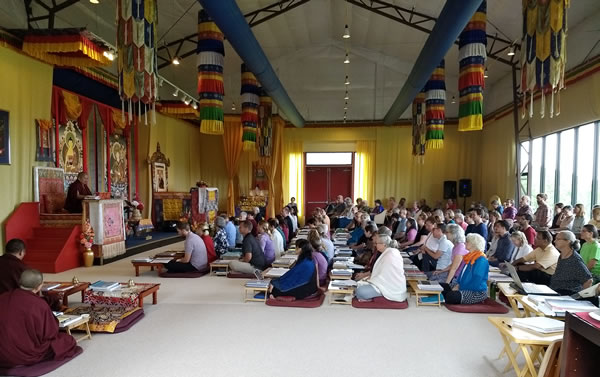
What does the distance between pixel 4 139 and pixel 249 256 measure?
4884 millimetres

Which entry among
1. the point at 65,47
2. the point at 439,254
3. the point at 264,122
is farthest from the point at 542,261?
the point at 264,122

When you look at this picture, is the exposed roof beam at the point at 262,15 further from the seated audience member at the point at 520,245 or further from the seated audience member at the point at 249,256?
the seated audience member at the point at 520,245

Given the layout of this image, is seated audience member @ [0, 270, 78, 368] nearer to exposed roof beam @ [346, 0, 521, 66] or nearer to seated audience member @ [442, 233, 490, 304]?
seated audience member @ [442, 233, 490, 304]

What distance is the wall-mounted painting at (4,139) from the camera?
6.45 meters

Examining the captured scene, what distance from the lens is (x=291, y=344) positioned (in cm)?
348

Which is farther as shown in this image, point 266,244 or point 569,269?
point 266,244

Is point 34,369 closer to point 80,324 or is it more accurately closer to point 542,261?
point 80,324

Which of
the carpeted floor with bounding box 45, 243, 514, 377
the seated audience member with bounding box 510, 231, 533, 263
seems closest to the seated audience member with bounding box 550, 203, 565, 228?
the seated audience member with bounding box 510, 231, 533, 263

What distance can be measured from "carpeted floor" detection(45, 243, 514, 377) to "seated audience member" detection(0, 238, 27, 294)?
35.7 inches

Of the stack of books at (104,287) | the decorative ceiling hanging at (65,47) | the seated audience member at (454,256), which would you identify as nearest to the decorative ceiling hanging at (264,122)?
the decorative ceiling hanging at (65,47)

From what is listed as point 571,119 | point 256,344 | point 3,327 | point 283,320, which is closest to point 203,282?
point 283,320

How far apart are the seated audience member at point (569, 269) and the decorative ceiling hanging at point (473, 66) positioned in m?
3.68

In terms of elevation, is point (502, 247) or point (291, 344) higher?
point (502, 247)

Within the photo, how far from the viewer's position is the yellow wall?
6516 mm
